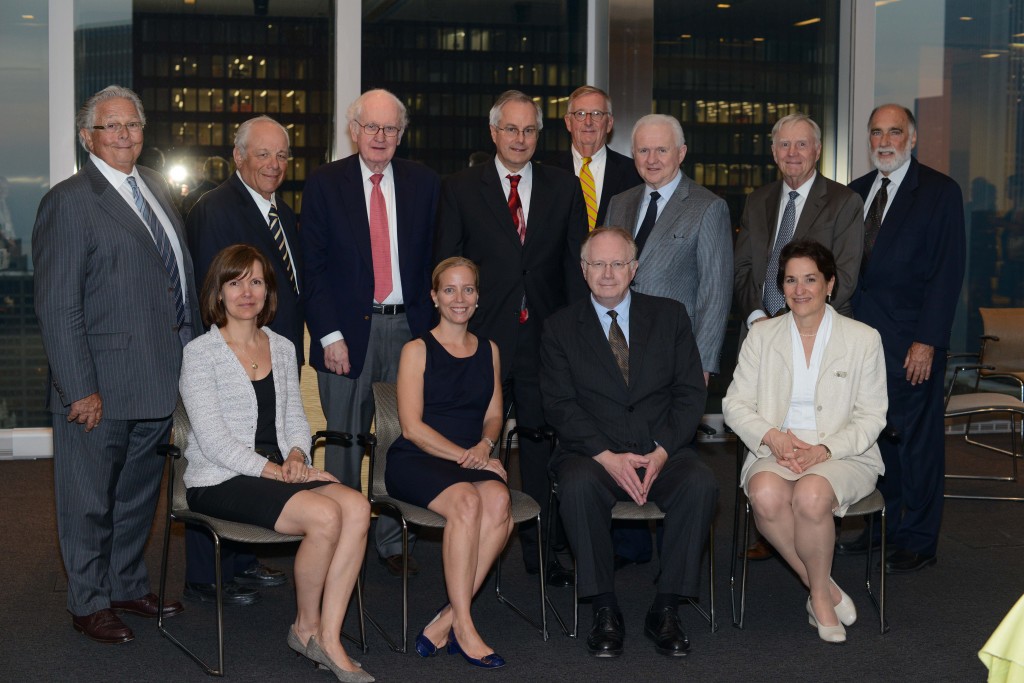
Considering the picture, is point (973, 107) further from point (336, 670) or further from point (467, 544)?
point (336, 670)

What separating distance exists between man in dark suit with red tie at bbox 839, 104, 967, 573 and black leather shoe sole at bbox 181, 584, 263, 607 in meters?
2.69

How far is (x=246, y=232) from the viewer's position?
4.24m

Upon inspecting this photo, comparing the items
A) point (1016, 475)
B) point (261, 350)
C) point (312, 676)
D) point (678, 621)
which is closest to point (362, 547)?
point (312, 676)

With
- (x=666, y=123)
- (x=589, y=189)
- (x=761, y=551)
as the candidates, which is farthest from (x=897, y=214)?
(x=761, y=551)

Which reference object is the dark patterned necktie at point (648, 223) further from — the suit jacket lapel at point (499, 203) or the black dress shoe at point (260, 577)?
the black dress shoe at point (260, 577)

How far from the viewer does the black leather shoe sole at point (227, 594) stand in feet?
14.0

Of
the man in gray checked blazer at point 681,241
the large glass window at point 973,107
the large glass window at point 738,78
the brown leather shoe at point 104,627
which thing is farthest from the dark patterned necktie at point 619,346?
the large glass window at point 973,107

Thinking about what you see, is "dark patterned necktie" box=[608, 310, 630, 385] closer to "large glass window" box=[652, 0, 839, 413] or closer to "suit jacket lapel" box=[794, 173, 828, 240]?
"suit jacket lapel" box=[794, 173, 828, 240]

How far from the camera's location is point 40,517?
5457 millimetres

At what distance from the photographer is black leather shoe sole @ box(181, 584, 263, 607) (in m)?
4.26

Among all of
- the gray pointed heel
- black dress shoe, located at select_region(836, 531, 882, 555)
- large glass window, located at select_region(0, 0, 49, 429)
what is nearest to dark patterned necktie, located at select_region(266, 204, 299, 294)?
the gray pointed heel

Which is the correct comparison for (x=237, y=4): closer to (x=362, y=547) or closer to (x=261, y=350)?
(x=261, y=350)

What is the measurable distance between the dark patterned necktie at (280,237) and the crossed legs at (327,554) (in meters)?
1.09

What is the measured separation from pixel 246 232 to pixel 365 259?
1.55ft
